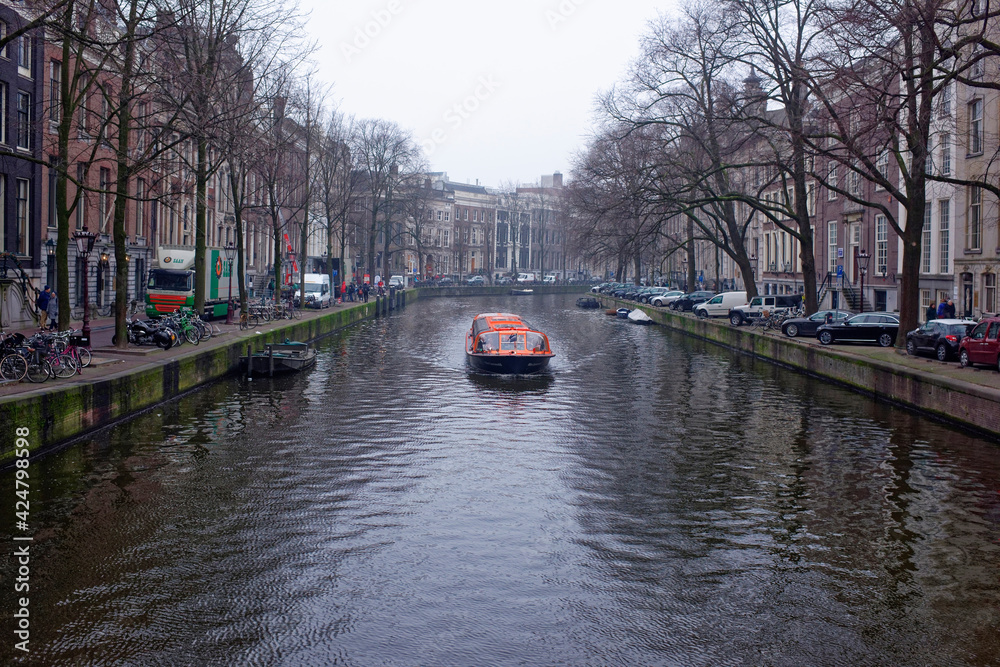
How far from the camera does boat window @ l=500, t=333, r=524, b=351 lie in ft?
110

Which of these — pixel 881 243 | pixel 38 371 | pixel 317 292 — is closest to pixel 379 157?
pixel 317 292

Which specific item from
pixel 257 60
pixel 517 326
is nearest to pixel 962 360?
pixel 517 326

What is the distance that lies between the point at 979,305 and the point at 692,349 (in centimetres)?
1234

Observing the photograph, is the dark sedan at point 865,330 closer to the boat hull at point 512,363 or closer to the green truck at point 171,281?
the boat hull at point 512,363

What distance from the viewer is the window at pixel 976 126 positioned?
41.0m

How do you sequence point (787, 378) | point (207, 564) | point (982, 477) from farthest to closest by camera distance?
point (787, 378)
point (982, 477)
point (207, 564)

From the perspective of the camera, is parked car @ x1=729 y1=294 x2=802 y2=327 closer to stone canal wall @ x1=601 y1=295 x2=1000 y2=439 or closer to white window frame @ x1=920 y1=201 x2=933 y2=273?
white window frame @ x1=920 y1=201 x2=933 y2=273

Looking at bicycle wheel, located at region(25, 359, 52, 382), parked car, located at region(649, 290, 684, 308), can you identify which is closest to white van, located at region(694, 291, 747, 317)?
parked car, located at region(649, 290, 684, 308)

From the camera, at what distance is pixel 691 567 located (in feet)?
40.4

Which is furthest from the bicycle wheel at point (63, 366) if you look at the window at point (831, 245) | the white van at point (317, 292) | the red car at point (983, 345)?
the window at point (831, 245)

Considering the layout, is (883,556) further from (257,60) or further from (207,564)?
(257,60)

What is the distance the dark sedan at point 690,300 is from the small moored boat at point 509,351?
3356 centimetres

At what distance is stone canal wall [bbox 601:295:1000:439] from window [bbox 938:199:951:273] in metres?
9.64

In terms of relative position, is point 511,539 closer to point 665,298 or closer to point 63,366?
point 63,366
